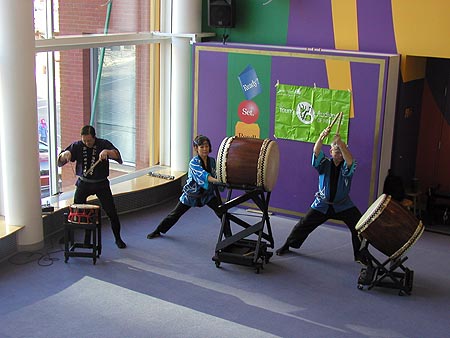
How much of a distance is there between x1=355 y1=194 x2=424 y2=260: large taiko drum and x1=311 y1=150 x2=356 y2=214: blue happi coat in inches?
28.8

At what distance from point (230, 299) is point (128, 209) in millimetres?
2813

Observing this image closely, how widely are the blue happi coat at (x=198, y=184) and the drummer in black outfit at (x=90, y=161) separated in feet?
2.61

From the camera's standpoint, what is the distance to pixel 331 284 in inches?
268

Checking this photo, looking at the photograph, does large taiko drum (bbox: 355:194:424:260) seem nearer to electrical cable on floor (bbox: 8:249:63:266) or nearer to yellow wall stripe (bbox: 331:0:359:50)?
yellow wall stripe (bbox: 331:0:359:50)

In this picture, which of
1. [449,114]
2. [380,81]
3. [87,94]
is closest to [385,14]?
[380,81]

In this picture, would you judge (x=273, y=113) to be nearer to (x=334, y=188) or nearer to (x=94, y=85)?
(x=334, y=188)

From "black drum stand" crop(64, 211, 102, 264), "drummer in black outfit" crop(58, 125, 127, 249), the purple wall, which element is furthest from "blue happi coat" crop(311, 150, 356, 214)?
"black drum stand" crop(64, 211, 102, 264)

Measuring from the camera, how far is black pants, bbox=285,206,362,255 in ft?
23.6

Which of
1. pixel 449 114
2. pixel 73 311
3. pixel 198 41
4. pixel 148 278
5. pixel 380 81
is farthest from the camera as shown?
pixel 198 41

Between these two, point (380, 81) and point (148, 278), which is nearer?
point (148, 278)

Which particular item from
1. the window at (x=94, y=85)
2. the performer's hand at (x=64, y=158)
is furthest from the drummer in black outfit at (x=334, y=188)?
the window at (x=94, y=85)

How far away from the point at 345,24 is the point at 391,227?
303 centimetres

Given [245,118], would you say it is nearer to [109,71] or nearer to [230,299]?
[109,71]

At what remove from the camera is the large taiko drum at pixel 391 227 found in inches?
249
